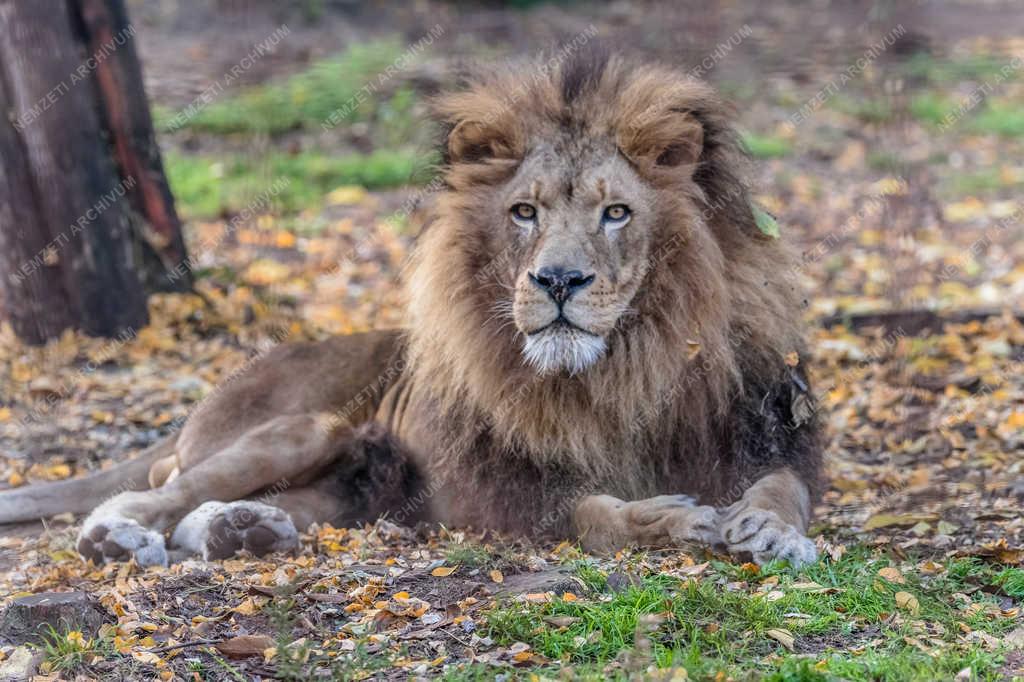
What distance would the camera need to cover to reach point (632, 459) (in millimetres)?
4680

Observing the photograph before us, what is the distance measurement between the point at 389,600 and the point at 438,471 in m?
1.06

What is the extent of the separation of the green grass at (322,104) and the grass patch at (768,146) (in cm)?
273

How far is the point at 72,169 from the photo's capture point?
717cm

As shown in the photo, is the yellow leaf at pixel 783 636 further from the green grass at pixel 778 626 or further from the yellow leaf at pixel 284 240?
the yellow leaf at pixel 284 240

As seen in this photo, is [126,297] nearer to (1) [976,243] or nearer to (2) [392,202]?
(2) [392,202]

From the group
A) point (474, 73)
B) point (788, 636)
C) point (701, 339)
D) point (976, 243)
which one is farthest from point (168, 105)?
point (788, 636)

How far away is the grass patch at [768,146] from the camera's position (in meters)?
11.0

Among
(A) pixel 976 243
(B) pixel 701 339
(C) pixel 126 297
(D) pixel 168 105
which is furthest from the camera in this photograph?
(D) pixel 168 105

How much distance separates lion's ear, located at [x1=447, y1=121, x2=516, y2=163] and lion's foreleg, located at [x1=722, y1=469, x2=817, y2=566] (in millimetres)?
1356

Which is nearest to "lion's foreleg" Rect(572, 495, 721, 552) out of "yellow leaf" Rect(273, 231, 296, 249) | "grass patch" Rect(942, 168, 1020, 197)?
"yellow leaf" Rect(273, 231, 296, 249)

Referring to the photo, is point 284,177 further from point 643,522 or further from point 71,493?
point 643,522

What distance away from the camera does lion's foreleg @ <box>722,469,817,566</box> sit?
4070mm

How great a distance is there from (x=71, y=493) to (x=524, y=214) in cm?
221

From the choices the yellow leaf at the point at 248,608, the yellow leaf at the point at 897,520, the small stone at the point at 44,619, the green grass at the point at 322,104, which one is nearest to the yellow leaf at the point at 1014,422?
the yellow leaf at the point at 897,520
